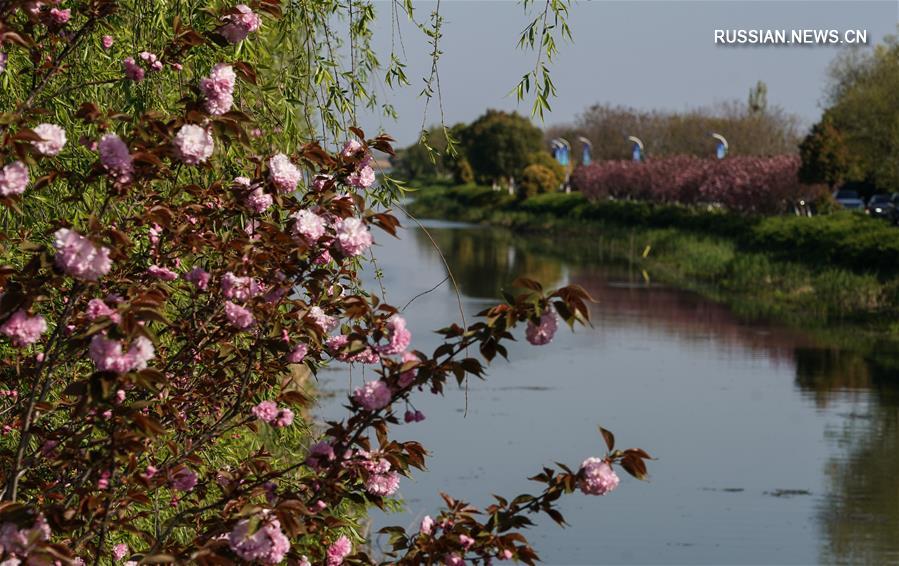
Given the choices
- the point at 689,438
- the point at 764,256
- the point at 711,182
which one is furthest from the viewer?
the point at 711,182

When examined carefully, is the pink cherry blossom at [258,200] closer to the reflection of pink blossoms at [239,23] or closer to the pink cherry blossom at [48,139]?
the reflection of pink blossoms at [239,23]

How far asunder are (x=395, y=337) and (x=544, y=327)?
0.55 m

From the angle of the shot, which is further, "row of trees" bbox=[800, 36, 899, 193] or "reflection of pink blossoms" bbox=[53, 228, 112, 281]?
"row of trees" bbox=[800, 36, 899, 193]

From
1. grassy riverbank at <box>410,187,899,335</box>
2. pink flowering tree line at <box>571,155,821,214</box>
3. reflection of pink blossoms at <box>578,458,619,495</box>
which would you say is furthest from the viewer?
pink flowering tree line at <box>571,155,821,214</box>

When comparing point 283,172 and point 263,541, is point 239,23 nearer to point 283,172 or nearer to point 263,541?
point 283,172

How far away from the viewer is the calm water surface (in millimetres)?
14688

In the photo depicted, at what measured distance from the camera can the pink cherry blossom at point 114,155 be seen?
4.45 meters

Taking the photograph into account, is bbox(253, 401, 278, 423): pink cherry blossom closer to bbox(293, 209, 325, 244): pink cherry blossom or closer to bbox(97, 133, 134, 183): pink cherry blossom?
bbox(293, 209, 325, 244): pink cherry blossom

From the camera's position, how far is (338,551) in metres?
5.05

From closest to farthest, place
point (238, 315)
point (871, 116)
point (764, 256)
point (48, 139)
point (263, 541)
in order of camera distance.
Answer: point (263, 541) < point (48, 139) < point (238, 315) < point (764, 256) < point (871, 116)

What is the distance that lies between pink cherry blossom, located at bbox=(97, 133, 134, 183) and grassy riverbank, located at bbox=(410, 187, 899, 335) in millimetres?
27051

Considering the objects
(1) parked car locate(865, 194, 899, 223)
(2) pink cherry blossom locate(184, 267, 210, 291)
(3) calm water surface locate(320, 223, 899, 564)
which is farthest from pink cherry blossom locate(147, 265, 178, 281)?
(1) parked car locate(865, 194, 899, 223)

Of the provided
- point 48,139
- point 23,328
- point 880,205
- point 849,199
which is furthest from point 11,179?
point 849,199

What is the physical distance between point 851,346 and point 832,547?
1417cm
